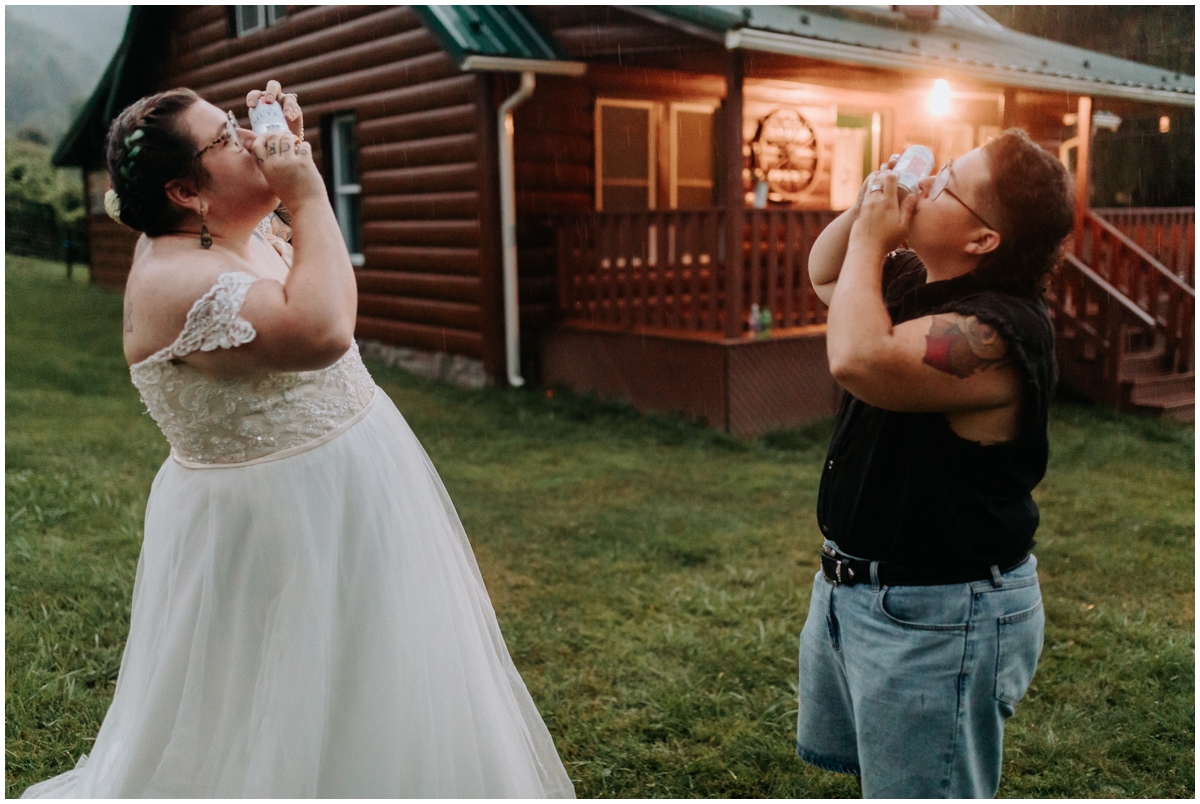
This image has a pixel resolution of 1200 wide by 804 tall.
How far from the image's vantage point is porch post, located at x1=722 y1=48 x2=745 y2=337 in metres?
7.77

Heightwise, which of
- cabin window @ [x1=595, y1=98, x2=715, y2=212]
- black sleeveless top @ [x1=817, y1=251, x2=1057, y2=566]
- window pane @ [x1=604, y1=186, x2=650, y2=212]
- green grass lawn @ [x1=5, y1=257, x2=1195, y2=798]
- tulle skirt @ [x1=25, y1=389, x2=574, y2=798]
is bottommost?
green grass lawn @ [x1=5, y1=257, x2=1195, y2=798]

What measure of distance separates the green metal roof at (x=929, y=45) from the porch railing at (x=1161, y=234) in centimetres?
145

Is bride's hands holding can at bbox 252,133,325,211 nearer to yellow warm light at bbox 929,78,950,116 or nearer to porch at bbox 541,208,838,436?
porch at bbox 541,208,838,436

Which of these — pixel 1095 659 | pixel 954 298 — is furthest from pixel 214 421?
pixel 1095 659

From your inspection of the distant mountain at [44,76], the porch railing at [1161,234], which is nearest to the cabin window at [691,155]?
the porch railing at [1161,234]

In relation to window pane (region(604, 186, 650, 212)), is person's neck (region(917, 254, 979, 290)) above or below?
below

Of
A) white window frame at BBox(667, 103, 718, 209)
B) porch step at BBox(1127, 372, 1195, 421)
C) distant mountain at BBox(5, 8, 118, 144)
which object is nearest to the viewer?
porch step at BBox(1127, 372, 1195, 421)

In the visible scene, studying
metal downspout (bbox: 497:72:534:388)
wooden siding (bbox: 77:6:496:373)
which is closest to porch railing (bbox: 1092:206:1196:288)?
metal downspout (bbox: 497:72:534:388)

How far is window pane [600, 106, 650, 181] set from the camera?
10.1 metres

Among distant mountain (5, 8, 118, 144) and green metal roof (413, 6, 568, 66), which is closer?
green metal roof (413, 6, 568, 66)

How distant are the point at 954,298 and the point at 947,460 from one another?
32cm

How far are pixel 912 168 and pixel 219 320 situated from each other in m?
1.41

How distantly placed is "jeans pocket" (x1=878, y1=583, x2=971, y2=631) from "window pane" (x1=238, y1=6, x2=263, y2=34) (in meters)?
13.0

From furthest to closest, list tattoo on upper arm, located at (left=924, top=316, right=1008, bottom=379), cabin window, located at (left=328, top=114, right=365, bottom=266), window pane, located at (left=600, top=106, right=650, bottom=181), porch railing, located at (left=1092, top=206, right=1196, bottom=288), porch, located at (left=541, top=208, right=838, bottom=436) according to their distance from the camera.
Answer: porch railing, located at (left=1092, top=206, right=1196, bottom=288), cabin window, located at (left=328, top=114, right=365, bottom=266), window pane, located at (left=600, top=106, right=650, bottom=181), porch, located at (left=541, top=208, right=838, bottom=436), tattoo on upper arm, located at (left=924, top=316, right=1008, bottom=379)
